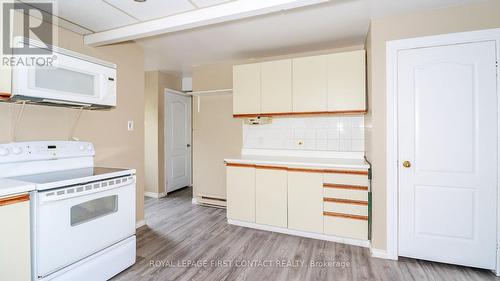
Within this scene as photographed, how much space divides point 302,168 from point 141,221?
2.15 metres

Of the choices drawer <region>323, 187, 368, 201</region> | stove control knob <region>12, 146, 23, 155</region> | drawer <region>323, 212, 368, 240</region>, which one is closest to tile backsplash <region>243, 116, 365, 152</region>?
drawer <region>323, 187, 368, 201</region>

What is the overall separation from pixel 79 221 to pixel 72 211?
0.31 feet

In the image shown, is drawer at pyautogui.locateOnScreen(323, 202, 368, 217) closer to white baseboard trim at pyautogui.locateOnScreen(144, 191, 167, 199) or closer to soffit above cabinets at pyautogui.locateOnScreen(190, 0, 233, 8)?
soffit above cabinets at pyautogui.locateOnScreen(190, 0, 233, 8)

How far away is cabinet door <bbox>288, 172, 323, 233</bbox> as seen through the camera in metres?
2.74

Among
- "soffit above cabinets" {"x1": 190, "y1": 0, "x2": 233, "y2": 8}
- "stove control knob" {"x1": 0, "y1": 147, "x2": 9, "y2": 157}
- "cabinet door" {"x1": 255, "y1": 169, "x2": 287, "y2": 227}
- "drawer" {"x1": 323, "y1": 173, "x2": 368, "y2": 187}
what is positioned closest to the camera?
"stove control knob" {"x1": 0, "y1": 147, "x2": 9, "y2": 157}

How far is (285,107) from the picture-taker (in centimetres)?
312

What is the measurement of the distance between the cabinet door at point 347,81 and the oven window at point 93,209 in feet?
7.97

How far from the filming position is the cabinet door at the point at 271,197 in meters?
2.91

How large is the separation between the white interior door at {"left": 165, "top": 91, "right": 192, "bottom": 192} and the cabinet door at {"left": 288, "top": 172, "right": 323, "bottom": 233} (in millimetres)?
2788

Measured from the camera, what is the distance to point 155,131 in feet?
15.0

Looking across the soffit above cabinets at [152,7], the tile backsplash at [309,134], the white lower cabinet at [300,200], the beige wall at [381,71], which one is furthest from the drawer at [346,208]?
the soffit above cabinets at [152,7]

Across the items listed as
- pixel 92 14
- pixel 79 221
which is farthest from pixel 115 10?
pixel 79 221

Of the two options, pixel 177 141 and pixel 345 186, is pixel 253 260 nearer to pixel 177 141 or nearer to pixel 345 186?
pixel 345 186

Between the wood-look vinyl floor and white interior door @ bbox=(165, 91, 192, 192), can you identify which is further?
white interior door @ bbox=(165, 91, 192, 192)
